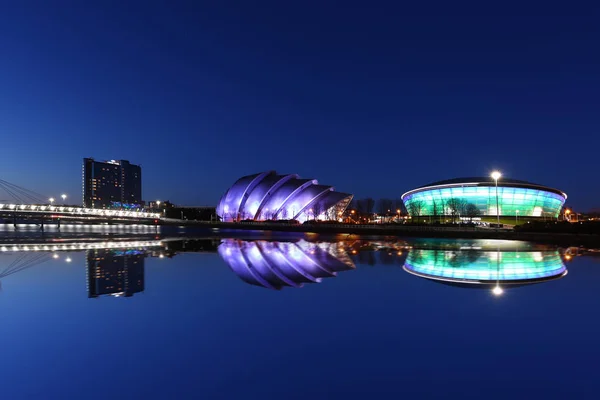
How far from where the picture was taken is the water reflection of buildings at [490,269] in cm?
1235

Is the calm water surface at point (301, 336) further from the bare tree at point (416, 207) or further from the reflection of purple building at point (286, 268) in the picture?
the bare tree at point (416, 207)

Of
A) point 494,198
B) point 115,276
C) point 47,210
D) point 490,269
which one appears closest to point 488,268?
point 490,269

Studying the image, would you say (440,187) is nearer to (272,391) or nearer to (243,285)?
(243,285)

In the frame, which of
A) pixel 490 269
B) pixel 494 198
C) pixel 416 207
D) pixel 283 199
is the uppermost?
pixel 283 199

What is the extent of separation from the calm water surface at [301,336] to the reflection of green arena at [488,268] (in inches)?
8.2

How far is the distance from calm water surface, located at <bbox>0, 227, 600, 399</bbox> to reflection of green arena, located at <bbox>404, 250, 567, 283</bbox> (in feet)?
0.68

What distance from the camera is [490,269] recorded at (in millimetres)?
14883

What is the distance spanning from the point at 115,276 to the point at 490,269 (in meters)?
13.7

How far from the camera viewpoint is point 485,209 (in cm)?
7269

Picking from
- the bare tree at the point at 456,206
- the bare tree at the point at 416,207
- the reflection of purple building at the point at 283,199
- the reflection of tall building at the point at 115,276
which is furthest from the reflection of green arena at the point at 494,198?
the reflection of tall building at the point at 115,276

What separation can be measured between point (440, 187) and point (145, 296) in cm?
7324

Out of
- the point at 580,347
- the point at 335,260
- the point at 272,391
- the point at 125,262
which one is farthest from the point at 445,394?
the point at 125,262

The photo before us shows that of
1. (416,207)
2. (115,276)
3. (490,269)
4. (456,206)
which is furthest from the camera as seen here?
(416,207)

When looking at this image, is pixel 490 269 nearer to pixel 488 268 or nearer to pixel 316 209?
pixel 488 268
